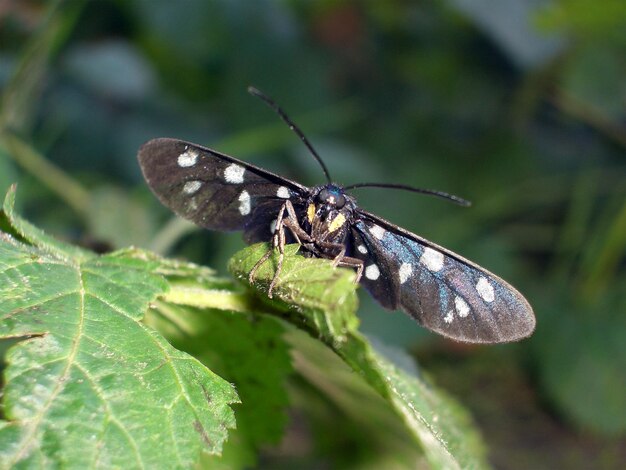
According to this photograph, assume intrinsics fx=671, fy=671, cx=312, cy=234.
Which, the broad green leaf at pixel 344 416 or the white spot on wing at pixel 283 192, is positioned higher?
the white spot on wing at pixel 283 192

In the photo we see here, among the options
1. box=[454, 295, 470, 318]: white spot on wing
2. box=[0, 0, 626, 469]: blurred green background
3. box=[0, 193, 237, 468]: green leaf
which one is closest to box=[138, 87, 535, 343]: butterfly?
box=[454, 295, 470, 318]: white spot on wing

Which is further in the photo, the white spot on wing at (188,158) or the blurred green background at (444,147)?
the blurred green background at (444,147)

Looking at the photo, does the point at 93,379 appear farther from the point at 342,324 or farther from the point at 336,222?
the point at 336,222

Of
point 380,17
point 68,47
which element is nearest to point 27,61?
point 68,47

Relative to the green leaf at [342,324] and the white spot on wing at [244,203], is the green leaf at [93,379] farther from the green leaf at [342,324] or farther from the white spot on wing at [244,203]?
the white spot on wing at [244,203]

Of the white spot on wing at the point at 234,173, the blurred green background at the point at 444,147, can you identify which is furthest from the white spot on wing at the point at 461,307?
the blurred green background at the point at 444,147

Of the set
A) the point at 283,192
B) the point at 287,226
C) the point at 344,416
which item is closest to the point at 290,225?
the point at 287,226

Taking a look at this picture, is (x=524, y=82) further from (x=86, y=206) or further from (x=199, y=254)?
(x=86, y=206)
